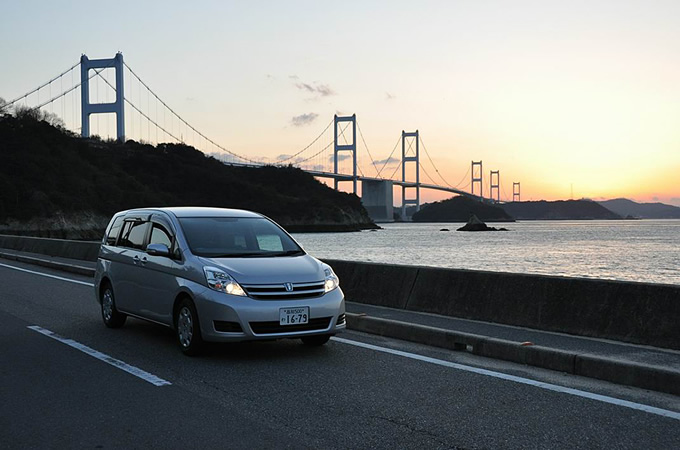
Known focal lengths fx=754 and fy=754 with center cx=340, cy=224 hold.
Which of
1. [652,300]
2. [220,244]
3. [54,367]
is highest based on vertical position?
[220,244]

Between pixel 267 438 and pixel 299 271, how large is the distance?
3048 mm

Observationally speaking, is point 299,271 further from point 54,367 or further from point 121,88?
point 121,88

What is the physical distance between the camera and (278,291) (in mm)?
7605

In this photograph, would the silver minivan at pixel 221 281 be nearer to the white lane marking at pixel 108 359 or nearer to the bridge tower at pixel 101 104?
the white lane marking at pixel 108 359

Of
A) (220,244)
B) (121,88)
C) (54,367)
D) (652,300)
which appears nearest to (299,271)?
(220,244)

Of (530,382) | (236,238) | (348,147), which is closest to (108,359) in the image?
(236,238)

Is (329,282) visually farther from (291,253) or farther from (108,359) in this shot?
(108,359)

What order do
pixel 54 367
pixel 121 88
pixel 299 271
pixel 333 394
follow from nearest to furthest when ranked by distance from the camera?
1. pixel 333 394
2. pixel 54 367
3. pixel 299 271
4. pixel 121 88

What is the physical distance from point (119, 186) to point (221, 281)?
93.5 metres

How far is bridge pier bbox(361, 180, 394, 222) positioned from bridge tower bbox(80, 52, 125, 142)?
2295 inches

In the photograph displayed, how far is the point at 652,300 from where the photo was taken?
7887mm

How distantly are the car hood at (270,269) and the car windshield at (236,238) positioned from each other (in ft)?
0.72

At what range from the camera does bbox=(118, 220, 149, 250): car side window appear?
9.40m

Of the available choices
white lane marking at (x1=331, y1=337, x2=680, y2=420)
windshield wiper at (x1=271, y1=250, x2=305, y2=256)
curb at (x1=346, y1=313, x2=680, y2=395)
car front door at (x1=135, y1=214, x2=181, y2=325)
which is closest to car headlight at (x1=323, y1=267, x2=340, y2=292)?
windshield wiper at (x1=271, y1=250, x2=305, y2=256)
